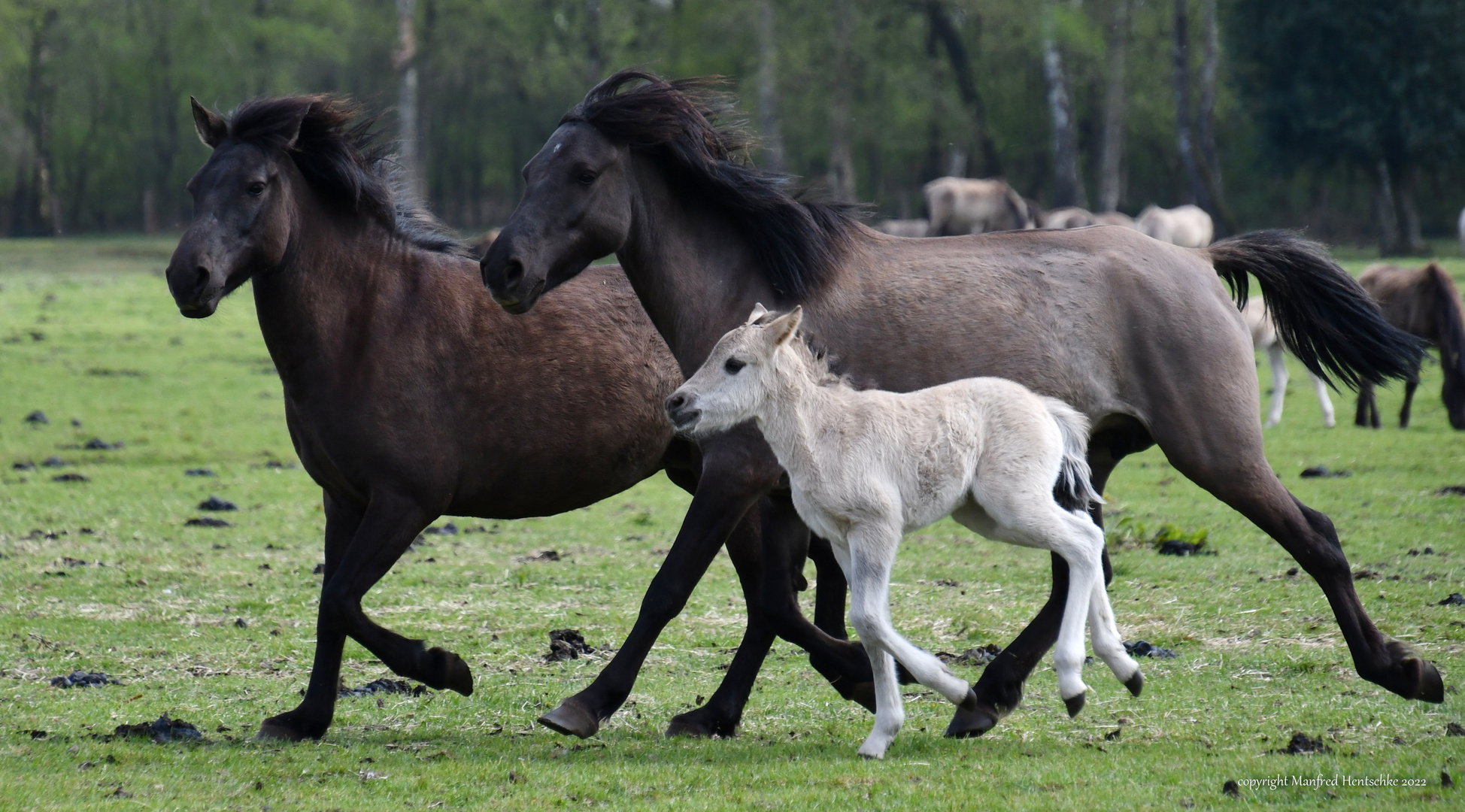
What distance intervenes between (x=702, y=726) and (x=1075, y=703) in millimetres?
1467

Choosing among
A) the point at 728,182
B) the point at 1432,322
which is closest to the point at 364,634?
the point at 728,182

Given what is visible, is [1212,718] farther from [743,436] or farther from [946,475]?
[743,436]

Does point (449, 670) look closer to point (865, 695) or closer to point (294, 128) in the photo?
point (865, 695)

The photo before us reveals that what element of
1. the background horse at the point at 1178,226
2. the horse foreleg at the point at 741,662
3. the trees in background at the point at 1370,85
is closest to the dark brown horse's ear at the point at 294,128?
the horse foreleg at the point at 741,662

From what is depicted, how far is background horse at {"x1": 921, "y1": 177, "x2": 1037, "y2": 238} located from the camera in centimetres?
3056

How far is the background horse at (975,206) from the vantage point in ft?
100

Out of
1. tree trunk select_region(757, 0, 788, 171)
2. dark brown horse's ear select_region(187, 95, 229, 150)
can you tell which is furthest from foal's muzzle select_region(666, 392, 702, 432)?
tree trunk select_region(757, 0, 788, 171)

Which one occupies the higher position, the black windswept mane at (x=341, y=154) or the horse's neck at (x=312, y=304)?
the black windswept mane at (x=341, y=154)

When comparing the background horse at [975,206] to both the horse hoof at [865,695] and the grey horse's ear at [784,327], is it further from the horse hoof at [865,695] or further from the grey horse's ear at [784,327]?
the grey horse's ear at [784,327]

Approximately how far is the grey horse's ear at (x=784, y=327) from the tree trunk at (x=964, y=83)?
40665mm

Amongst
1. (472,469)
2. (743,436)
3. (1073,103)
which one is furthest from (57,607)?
(1073,103)

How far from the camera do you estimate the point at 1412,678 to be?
5512mm

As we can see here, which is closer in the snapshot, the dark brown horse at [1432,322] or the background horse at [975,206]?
the dark brown horse at [1432,322]

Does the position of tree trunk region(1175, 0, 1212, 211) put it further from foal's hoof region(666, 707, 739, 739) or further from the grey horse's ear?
the grey horse's ear
